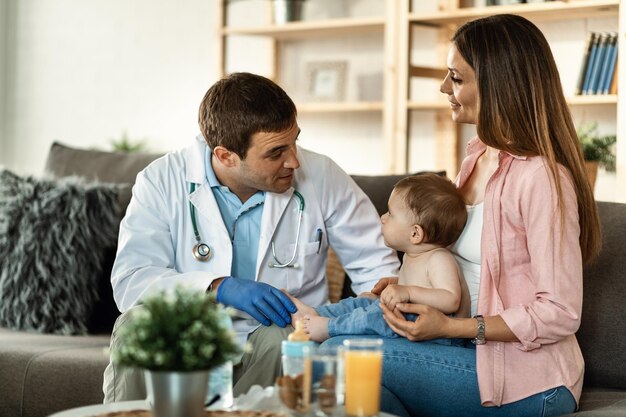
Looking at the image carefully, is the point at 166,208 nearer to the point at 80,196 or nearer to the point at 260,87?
the point at 260,87

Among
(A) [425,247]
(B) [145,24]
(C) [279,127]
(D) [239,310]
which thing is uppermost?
(B) [145,24]

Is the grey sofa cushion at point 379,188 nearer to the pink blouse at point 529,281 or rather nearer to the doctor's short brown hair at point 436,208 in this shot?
the doctor's short brown hair at point 436,208

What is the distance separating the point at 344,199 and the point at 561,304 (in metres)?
0.82

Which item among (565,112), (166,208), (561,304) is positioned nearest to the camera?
(561,304)

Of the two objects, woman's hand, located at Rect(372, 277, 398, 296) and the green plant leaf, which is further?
woman's hand, located at Rect(372, 277, 398, 296)

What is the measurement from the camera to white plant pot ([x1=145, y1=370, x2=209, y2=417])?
146cm

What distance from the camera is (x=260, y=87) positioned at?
7.82 ft

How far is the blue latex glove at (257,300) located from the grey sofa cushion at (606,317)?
0.77 metres

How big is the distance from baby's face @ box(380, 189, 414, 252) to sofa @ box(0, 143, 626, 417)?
533mm

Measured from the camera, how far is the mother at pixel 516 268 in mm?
1947

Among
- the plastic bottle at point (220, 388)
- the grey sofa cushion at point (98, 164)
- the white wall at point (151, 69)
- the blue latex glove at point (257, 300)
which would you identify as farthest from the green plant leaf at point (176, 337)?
the white wall at point (151, 69)

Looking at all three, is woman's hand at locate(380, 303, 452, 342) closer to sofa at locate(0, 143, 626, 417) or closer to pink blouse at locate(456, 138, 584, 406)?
pink blouse at locate(456, 138, 584, 406)

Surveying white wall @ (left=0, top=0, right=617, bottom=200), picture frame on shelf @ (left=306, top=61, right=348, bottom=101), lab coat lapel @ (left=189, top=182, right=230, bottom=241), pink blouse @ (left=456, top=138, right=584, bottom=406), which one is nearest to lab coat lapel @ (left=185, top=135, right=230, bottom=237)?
lab coat lapel @ (left=189, top=182, right=230, bottom=241)

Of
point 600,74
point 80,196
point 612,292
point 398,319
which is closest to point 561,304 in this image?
point 398,319
